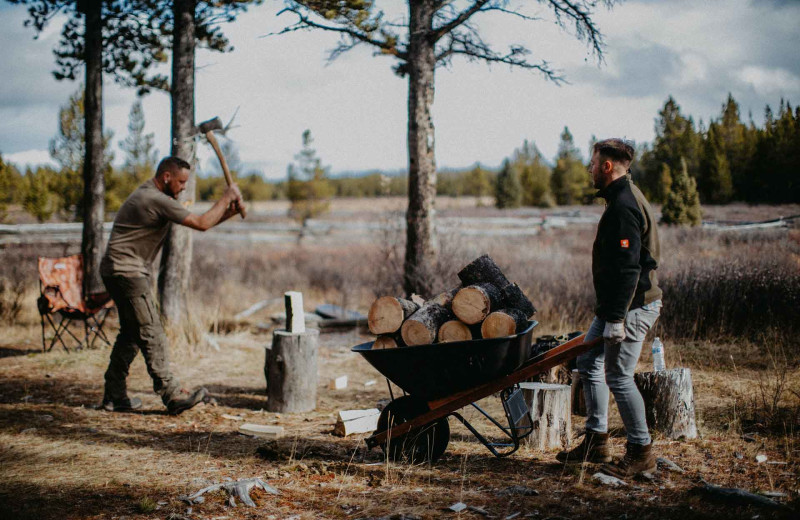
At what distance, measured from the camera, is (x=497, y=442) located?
13.6 feet

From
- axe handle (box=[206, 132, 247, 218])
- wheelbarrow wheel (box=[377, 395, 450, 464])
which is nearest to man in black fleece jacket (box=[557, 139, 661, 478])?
wheelbarrow wheel (box=[377, 395, 450, 464])

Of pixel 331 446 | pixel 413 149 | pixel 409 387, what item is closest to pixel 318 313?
pixel 413 149

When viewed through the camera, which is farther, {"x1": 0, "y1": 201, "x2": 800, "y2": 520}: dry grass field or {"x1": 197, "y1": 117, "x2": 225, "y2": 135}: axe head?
{"x1": 197, "y1": 117, "x2": 225, "y2": 135}: axe head

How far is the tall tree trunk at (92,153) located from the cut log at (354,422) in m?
5.28

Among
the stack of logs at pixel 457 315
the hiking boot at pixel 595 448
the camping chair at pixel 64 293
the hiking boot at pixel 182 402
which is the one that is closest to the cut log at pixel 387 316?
the stack of logs at pixel 457 315

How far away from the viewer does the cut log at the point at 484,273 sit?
3740mm

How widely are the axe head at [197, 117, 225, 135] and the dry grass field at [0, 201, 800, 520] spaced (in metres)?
2.31

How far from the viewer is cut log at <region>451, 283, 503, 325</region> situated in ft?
11.3

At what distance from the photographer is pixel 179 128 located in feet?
23.3

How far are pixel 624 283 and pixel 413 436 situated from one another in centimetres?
156

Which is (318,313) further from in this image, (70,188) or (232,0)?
(70,188)

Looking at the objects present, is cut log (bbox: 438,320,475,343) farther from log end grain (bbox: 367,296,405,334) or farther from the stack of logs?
log end grain (bbox: 367,296,405,334)

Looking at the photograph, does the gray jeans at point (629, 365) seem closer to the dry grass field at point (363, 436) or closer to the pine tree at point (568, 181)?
the dry grass field at point (363, 436)

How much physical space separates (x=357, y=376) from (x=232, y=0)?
4.84 meters
